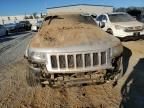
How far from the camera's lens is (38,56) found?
5.74 meters

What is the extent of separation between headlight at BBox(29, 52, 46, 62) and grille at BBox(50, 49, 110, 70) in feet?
0.69

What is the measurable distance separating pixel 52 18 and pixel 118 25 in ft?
18.0

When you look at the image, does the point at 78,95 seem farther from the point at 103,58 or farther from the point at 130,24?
the point at 130,24

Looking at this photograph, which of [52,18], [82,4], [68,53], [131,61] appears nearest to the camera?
[68,53]

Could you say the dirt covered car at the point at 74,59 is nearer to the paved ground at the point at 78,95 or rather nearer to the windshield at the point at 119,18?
the paved ground at the point at 78,95

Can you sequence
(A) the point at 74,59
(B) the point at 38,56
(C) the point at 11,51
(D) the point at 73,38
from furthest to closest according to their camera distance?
(C) the point at 11,51
(D) the point at 73,38
(B) the point at 38,56
(A) the point at 74,59

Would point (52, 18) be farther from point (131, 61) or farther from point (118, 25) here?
point (118, 25)

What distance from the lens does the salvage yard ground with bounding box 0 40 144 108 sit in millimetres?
5594

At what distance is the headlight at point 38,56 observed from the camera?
5637 millimetres

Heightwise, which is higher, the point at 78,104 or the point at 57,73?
the point at 57,73

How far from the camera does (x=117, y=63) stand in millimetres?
5992

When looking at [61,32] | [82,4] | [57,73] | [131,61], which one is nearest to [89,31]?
[61,32]

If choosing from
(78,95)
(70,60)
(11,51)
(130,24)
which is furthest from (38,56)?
(11,51)

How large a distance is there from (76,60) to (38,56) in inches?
35.6
